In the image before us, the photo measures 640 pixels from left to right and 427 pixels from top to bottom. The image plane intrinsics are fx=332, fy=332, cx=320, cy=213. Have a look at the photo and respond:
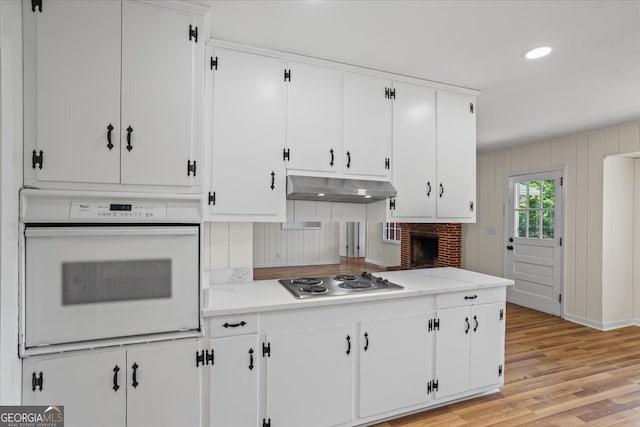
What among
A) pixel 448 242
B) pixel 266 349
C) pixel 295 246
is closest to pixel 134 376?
pixel 266 349

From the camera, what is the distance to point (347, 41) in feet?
7.20

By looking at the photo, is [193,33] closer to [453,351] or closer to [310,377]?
[310,377]

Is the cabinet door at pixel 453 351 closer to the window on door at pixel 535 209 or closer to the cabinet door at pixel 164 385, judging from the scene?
the cabinet door at pixel 164 385

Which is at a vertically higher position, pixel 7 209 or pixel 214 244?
pixel 7 209

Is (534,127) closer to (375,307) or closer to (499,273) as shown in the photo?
(499,273)

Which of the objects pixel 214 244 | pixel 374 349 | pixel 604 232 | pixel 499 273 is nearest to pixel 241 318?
pixel 214 244

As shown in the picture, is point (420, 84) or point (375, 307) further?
point (420, 84)

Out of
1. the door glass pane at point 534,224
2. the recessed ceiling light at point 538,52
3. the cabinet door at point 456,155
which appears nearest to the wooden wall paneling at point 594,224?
the door glass pane at point 534,224

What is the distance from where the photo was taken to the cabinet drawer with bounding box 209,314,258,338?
6.10ft

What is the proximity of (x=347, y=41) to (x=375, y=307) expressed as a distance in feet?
5.85

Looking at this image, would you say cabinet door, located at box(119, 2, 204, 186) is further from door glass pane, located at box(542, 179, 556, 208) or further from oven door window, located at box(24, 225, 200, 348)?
door glass pane, located at box(542, 179, 556, 208)

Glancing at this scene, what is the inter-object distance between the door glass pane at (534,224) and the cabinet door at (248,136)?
14.5 ft

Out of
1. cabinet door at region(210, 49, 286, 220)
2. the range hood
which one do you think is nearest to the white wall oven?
cabinet door at region(210, 49, 286, 220)

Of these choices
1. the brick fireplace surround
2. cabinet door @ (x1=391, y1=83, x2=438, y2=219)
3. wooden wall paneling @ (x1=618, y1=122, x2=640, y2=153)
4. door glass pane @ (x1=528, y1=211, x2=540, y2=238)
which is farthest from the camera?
the brick fireplace surround
